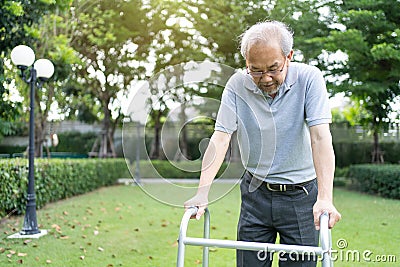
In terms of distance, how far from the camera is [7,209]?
500cm

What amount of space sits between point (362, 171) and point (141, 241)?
4805 mm

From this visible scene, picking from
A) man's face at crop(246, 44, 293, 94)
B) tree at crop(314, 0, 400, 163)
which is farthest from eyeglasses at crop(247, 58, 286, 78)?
tree at crop(314, 0, 400, 163)

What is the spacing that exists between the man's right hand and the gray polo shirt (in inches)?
7.6

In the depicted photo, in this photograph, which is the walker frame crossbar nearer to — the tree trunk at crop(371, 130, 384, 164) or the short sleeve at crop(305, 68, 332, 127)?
the short sleeve at crop(305, 68, 332, 127)

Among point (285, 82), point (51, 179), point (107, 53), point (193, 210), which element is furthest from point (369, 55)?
point (107, 53)

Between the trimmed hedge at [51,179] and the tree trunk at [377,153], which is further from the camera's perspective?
the tree trunk at [377,153]

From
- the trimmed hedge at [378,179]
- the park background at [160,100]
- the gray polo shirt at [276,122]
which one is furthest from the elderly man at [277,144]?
the trimmed hedge at [378,179]

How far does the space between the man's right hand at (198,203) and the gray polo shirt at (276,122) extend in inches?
7.6

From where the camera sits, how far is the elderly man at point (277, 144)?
1433mm

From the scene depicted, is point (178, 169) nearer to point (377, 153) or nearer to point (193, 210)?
point (193, 210)

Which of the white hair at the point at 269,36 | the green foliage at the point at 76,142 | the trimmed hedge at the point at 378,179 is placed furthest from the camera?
the green foliage at the point at 76,142

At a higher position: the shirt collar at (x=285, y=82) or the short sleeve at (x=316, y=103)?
the shirt collar at (x=285, y=82)

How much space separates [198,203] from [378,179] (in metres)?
5.56

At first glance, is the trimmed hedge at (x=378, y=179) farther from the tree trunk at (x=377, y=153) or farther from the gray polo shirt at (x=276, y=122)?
the gray polo shirt at (x=276, y=122)
